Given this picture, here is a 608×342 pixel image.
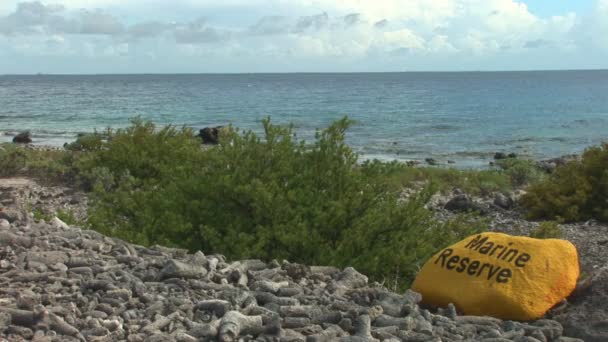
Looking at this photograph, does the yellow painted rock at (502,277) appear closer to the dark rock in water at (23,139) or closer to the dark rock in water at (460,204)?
the dark rock in water at (460,204)

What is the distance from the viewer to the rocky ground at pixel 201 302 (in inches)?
170

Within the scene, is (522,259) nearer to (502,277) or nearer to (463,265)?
(502,277)

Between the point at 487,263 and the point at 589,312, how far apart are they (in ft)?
2.72

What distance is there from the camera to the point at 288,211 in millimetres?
7645

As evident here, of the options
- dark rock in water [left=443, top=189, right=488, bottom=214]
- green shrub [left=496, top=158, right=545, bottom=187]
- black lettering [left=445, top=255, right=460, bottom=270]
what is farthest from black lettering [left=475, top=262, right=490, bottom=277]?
green shrub [left=496, top=158, right=545, bottom=187]

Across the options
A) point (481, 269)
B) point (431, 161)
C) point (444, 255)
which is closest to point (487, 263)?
point (481, 269)

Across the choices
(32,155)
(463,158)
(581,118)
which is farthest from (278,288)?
(581,118)

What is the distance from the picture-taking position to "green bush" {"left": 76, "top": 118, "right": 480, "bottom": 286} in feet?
24.8

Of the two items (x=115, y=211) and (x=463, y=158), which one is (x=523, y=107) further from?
(x=115, y=211)

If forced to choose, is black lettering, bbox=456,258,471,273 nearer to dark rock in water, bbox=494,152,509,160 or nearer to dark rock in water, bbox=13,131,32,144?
dark rock in water, bbox=494,152,509,160

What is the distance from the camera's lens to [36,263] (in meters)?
5.27

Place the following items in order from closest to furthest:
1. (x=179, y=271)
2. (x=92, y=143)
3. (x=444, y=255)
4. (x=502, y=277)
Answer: (x=179, y=271) < (x=502, y=277) < (x=444, y=255) < (x=92, y=143)

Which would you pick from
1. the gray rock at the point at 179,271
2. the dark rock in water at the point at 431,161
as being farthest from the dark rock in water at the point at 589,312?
the dark rock in water at the point at 431,161

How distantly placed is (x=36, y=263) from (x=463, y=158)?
1086 inches
